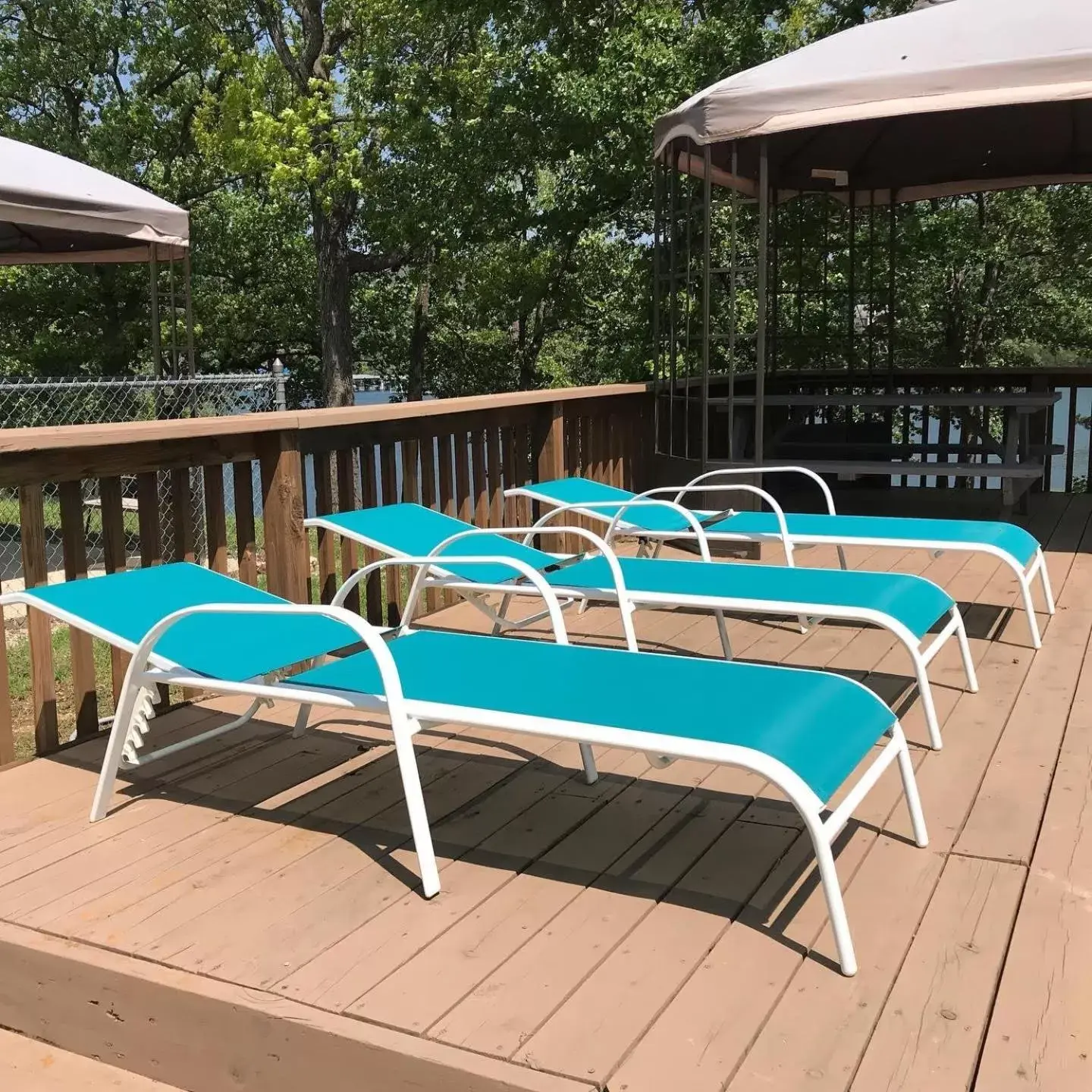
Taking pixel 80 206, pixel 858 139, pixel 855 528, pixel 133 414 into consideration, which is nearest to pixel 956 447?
pixel 858 139

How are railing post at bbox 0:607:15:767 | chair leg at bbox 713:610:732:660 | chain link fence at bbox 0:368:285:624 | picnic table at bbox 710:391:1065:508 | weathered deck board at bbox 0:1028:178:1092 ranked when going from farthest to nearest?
1. chain link fence at bbox 0:368:285:624
2. picnic table at bbox 710:391:1065:508
3. chair leg at bbox 713:610:732:660
4. railing post at bbox 0:607:15:767
5. weathered deck board at bbox 0:1028:178:1092

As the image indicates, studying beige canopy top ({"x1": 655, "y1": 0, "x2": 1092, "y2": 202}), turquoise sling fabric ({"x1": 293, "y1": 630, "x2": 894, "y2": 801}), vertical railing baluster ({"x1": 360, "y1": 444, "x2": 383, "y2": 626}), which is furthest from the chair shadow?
beige canopy top ({"x1": 655, "y1": 0, "x2": 1092, "y2": 202})

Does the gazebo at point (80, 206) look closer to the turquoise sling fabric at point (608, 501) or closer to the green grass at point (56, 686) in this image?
the green grass at point (56, 686)

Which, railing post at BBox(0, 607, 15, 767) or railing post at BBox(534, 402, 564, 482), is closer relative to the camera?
railing post at BBox(0, 607, 15, 767)

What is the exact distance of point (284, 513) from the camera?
12.9 ft

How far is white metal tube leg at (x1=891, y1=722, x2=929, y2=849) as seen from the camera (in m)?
2.42

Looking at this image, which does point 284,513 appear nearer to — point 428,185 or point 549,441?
point 549,441

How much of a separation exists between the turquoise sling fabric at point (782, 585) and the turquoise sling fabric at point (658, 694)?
2.51 ft

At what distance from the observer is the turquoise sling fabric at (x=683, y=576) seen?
333cm

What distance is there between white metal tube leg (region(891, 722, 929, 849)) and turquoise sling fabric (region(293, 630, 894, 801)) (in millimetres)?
79

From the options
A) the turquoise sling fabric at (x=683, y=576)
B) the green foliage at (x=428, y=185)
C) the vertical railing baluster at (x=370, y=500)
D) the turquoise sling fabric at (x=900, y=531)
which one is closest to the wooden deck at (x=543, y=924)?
the turquoise sling fabric at (x=683, y=576)

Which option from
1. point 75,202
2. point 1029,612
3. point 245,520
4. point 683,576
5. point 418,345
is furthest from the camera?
point 418,345

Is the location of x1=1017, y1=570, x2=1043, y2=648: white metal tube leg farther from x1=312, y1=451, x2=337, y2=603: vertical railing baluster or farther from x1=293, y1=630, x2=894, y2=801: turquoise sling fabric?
x1=312, y1=451, x2=337, y2=603: vertical railing baluster

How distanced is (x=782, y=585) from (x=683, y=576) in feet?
1.15
